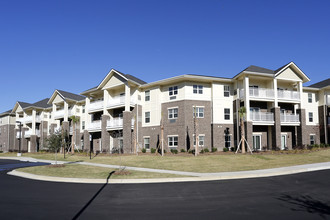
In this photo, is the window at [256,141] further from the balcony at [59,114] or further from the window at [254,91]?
the balcony at [59,114]

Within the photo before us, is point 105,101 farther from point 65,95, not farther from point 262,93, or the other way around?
point 262,93

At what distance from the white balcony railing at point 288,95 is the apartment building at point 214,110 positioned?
12 centimetres

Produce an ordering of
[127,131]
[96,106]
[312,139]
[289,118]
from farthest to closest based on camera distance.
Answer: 1. [96,106]
2. [312,139]
3. [127,131]
4. [289,118]

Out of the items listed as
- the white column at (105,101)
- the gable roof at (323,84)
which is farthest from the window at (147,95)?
the gable roof at (323,84)

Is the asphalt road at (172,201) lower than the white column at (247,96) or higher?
lower

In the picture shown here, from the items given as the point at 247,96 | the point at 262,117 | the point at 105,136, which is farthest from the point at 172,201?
the point at 105,136

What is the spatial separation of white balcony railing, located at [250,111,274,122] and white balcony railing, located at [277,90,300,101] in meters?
2.63

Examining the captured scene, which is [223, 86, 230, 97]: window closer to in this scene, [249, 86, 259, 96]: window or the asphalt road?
[249, 86, 259, 96]: window

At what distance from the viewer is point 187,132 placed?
28578 millimetres

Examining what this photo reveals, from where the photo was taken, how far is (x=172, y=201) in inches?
340

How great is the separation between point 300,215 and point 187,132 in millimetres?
21737

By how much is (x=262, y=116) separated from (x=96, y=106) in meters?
21.4

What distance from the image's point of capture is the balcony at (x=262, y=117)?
90.8ft

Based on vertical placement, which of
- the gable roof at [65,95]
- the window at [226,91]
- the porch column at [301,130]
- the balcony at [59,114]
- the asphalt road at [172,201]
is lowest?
the asphalt road at [172,201]
